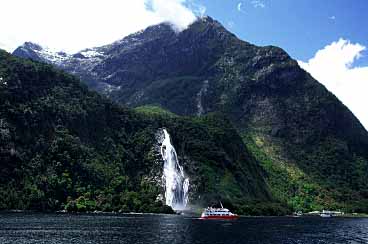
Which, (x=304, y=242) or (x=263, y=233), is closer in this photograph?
(x=304, y=242)

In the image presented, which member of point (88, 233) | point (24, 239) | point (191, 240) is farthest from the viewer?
point (88, 233)

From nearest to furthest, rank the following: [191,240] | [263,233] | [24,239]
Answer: [24,239]
[191,240]
[263,233]

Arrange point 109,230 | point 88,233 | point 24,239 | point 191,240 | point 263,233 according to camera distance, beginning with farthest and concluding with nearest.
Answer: point 263,233 < point 109,230 < point 88,233 < point 191,240 < point 24,239

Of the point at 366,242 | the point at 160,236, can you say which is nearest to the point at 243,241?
the point at 160,236

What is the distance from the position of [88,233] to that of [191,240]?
1160 inches

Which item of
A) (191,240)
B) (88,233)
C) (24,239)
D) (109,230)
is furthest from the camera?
(109,230)

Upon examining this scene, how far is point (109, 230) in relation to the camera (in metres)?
156

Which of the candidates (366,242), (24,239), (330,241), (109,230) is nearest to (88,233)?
(109,230)

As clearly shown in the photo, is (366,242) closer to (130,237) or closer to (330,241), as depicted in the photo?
(330,241)

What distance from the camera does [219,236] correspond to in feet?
497

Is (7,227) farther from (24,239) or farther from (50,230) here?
(24,239)

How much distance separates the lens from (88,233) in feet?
479

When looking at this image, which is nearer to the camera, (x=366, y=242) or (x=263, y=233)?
(x=366, y=242)

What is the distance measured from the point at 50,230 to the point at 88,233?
40.8 feet
